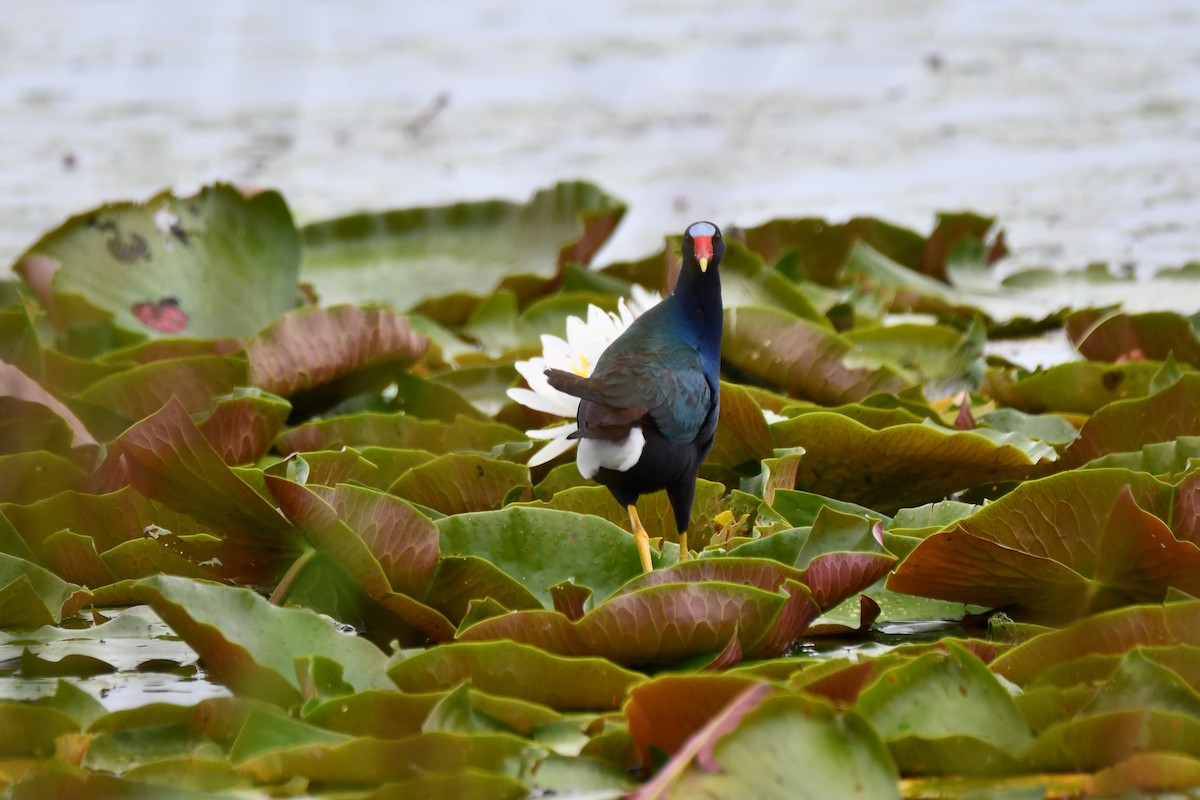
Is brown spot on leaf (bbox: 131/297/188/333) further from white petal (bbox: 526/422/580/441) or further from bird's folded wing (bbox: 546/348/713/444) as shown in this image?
bird's folded wing (bbox: 546/348/713/444)

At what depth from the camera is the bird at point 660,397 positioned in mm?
1969

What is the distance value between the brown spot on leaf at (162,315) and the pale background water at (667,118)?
53 cm

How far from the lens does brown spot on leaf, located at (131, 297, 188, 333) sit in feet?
10.6

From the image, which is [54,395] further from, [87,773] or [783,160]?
[783,160]

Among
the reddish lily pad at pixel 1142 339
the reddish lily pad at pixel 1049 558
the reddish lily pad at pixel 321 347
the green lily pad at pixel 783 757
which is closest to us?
the green lily pad at pixel 783 757

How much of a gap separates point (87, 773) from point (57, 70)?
6.52m

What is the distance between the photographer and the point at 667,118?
6.29 m

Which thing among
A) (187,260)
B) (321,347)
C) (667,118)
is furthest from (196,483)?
(667,118)

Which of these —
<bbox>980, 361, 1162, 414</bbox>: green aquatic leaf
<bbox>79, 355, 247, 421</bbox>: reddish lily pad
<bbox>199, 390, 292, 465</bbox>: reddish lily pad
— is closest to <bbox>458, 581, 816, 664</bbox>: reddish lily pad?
<bbox>199, 390, 292, 465</bbox>: reddish lily pad

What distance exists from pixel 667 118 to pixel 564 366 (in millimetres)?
4061

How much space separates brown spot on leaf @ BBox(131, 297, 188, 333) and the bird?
1326mm

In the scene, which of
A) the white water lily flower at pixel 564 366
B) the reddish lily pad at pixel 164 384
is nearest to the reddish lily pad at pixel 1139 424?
the white water lily flower at pixel 564 366

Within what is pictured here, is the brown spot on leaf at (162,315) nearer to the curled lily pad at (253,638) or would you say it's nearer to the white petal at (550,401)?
the white petal at (550,401)

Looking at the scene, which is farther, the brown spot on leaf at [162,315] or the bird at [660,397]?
the brown spot on leaf at [162,315]
